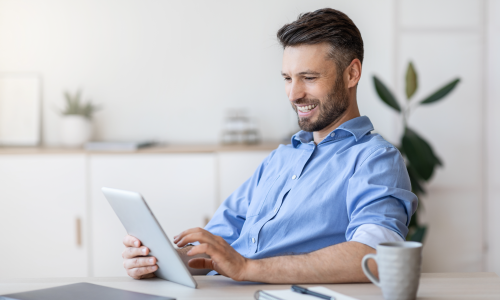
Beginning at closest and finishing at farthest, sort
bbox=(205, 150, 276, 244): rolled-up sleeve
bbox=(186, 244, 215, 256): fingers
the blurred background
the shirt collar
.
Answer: bbox=(186, 244, 215, 256): fingers, the shirt collar, bbox=(205, 150, 276, 244): rolled-up sleeve, the blurred background

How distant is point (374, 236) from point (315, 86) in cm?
56

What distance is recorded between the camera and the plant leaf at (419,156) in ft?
9.72

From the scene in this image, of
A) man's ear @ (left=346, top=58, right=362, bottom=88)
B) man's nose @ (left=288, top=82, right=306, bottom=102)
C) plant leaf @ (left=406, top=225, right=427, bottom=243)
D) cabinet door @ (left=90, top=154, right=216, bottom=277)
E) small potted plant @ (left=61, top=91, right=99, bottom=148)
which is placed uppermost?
man's ear @ (left=346, top=58, right=362, bottom=88)

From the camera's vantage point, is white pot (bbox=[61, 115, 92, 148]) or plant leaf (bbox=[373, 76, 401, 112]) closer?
plant leaf (bbox=[373, 76, 401, 112])

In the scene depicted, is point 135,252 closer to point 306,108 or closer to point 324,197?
point 324,197

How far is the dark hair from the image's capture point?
59.0 inches

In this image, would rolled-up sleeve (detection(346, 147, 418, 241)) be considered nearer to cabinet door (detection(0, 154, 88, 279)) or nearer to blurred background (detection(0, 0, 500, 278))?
blurred background (detection(0, 0, 500, 278))

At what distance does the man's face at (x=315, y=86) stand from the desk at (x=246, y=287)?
1.94 ft

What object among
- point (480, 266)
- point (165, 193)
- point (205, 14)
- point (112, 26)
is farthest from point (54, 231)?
point (480, 266)

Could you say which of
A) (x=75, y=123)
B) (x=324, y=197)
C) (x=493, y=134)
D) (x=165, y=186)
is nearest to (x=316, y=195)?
(x=324, y=197)

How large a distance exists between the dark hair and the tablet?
751 millimetres

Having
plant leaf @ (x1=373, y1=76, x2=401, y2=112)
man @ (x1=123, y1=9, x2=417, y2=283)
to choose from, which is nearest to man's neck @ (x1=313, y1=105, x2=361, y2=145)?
man @ (x1=123, y1=9, x2=417, y2=283)

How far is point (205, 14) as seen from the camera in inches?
134

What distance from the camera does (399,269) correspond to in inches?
37.1
